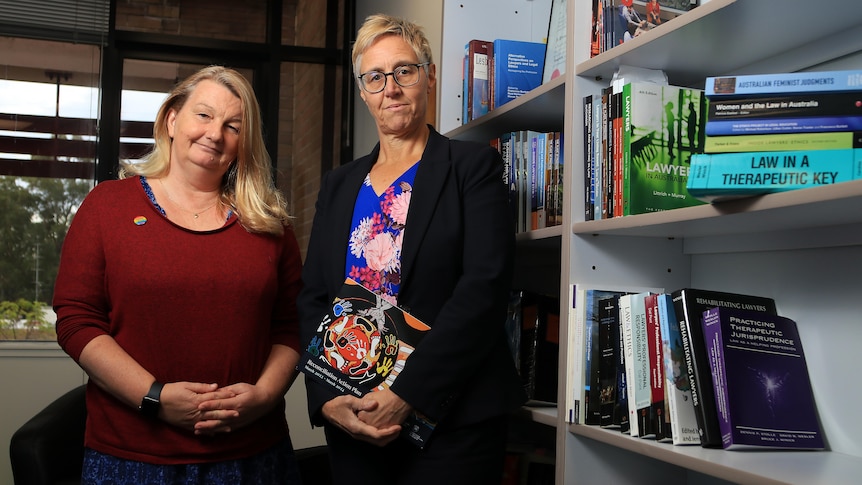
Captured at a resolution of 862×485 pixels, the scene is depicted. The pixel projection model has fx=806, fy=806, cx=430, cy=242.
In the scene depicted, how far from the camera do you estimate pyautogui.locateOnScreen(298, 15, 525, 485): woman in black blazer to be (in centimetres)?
156

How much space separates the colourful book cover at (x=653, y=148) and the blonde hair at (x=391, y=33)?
1.55 ft

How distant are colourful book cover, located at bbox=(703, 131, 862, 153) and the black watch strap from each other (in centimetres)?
121

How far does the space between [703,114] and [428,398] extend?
32.2 inches

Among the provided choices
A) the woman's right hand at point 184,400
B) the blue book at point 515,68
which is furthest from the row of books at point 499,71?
the woman's right hand at point 184,400

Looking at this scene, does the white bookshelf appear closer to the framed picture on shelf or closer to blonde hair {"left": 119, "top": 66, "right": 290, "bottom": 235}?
the framed picture on shelf

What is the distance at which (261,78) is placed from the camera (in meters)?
4.54

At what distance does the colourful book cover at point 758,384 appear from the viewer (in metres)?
1.41

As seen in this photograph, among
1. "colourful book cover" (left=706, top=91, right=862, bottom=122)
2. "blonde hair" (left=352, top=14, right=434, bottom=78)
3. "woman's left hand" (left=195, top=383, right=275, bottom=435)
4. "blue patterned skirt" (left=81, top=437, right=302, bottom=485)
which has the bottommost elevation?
"blue patterned skirt" (left=81, top=437, right=302, bottom=485)

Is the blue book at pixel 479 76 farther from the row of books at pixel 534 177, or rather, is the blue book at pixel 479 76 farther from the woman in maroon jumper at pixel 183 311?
the woman in maroon jumper at pixel 183 311

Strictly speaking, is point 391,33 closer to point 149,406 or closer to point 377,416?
point 377,416

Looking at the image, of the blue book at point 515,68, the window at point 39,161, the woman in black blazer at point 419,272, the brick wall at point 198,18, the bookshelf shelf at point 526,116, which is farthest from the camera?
the brick wall at point 198,18

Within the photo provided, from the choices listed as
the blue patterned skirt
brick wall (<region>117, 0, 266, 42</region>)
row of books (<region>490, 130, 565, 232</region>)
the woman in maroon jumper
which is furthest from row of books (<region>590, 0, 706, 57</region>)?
brick wall (<region>117, 0, 266, 42</region>)

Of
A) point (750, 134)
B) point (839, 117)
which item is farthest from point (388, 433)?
point (839, 117)

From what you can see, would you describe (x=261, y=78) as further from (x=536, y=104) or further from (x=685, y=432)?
(x=685, y=432)
